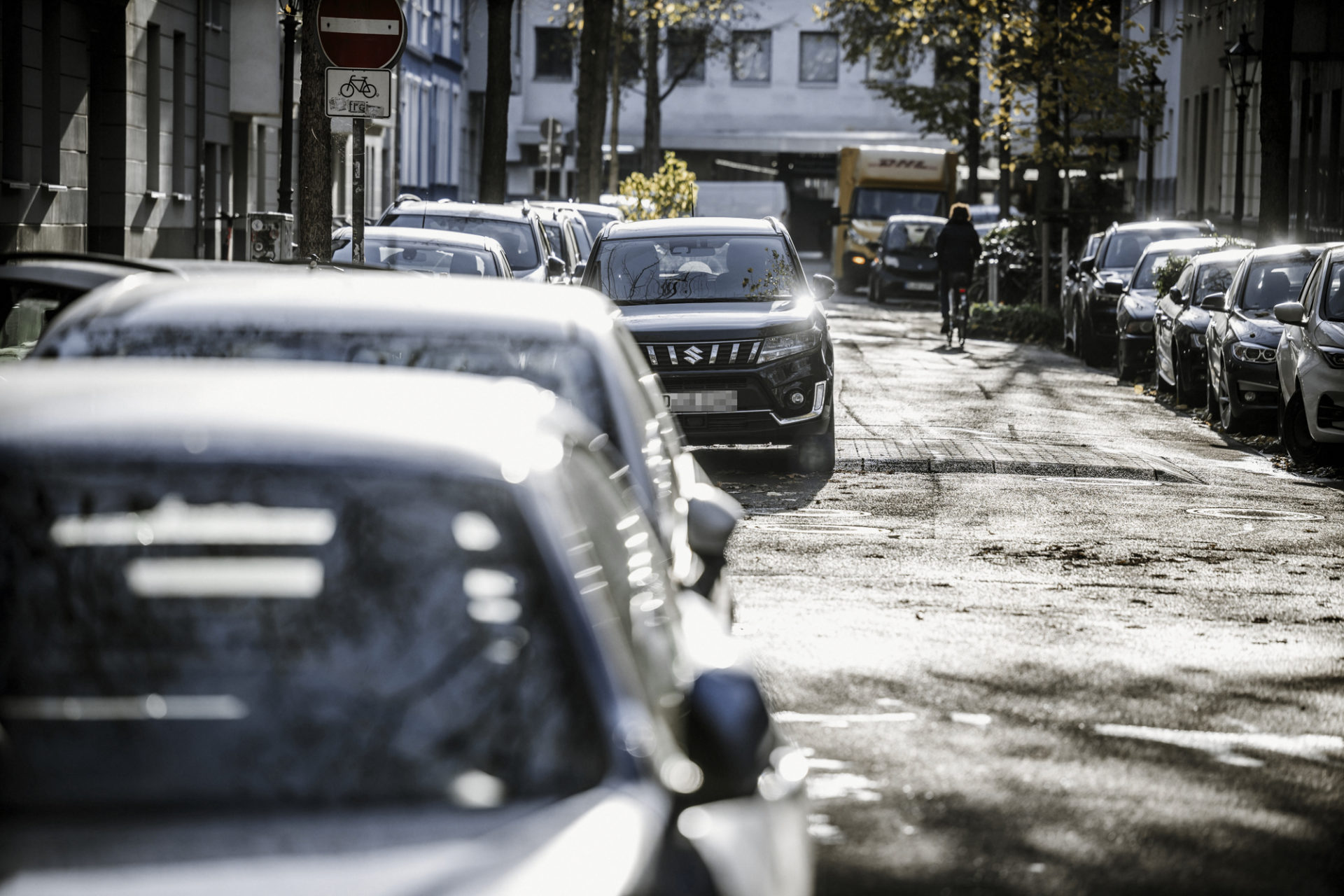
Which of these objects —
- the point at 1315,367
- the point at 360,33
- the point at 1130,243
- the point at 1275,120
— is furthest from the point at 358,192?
the point at 1130,243

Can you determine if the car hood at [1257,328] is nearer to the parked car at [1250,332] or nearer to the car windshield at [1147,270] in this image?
the parked car at [1250,332]

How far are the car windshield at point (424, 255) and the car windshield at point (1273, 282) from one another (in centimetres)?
676

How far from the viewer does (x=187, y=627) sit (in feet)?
10.2

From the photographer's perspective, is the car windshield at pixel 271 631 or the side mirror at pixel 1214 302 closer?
the car windshield at pixel 271 631

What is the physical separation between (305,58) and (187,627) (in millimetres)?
14617

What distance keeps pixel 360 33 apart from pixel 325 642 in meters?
11.8

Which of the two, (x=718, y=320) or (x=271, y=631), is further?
(x=718, y=320)

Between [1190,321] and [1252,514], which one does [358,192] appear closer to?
[1252,514]

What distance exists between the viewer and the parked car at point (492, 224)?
2265 cm

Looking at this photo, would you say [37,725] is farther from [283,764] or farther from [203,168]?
[203,168]

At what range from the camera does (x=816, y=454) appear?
1566 centimetres

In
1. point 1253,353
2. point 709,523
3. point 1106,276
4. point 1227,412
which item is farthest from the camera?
point 1106,276

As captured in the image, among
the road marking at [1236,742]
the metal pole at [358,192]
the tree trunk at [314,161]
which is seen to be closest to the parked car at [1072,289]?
the tree trunk at [314,161]

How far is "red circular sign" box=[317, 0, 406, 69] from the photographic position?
14320mm
